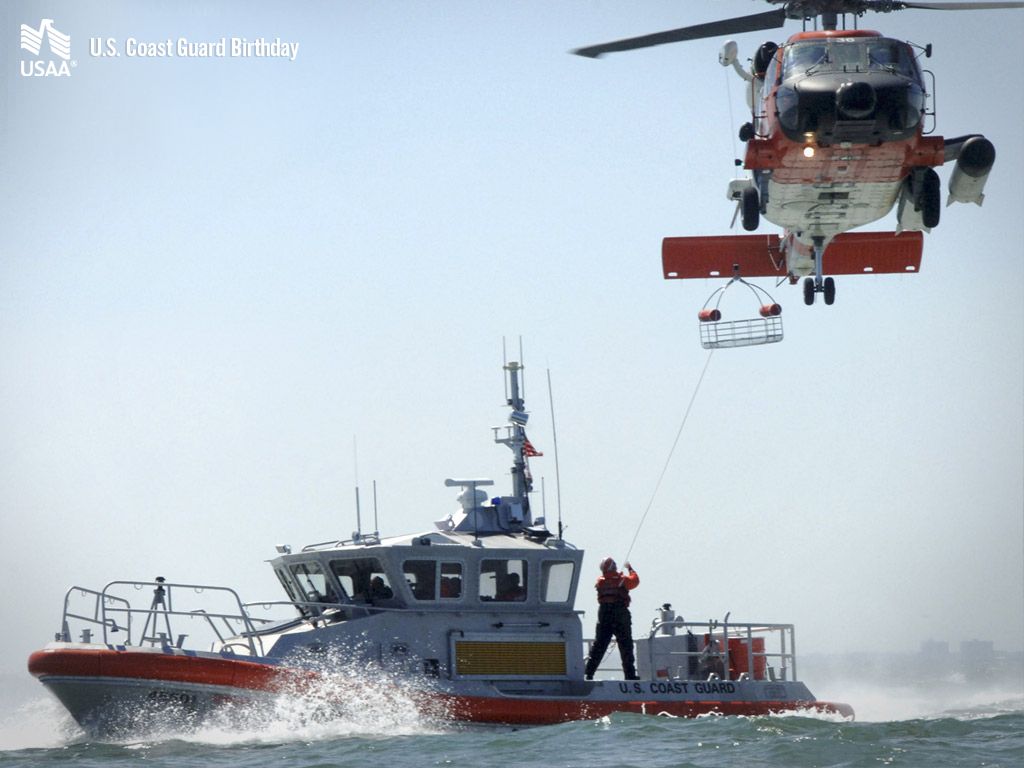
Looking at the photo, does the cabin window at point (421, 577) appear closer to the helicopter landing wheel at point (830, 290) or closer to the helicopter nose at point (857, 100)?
the helicopter landing wheel at point (830, 290)

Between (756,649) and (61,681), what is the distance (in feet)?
25.1

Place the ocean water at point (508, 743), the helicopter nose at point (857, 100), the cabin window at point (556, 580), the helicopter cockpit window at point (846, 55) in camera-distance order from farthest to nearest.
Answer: the cabin window at point (556, 580)
the helicopter cockpit window at point (846, 55)
the helicopter nose at point (857, 100)
the ocean water at point (508, 743)

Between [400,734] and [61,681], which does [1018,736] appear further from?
[61,681]

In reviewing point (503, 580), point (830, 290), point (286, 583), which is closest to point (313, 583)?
point (286, 583)

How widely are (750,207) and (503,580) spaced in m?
4.89

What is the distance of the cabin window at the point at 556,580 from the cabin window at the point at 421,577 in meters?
1.20

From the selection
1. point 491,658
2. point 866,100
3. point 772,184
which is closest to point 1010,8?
point 866,100

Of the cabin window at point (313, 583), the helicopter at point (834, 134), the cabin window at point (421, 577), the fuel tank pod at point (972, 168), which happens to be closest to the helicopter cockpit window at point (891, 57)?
the helicopter at point (834, 134)

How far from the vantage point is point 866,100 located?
15.8 metres

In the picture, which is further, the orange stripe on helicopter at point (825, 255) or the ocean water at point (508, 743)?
the orange stripe on helicopter at point (825, 255)

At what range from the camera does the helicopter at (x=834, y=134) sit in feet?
52.7

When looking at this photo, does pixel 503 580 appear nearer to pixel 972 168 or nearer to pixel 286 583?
pixel 286 583

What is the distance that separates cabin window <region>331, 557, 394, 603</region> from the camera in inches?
650

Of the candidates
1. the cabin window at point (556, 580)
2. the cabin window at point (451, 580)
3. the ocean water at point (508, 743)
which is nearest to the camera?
the ocean water at point (508, 743)
